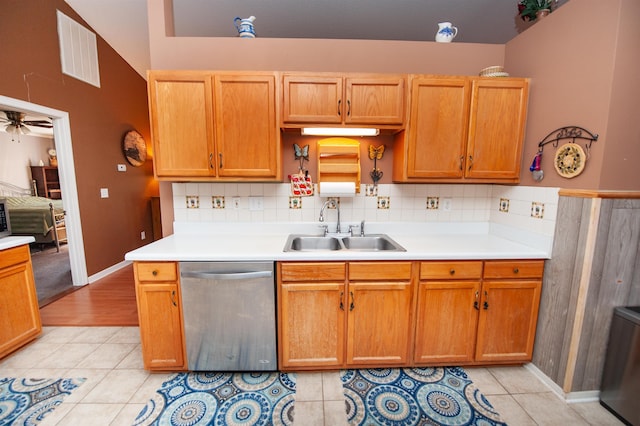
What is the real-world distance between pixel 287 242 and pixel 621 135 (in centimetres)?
211

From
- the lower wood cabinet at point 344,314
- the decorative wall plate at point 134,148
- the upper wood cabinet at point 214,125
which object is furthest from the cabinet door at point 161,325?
the decorative wall plate at point 134,148

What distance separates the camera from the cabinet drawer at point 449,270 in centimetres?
169

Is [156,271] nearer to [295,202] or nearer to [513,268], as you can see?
[295,202]

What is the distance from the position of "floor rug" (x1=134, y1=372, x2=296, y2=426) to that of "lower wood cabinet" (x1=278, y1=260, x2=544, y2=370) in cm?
17

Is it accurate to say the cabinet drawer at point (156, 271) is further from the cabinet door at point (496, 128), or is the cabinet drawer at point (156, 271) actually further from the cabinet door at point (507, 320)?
the cabinet door at point (496, 128)

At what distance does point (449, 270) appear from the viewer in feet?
5.57

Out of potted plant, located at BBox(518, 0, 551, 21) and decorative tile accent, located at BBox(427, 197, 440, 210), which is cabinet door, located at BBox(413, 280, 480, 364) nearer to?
decorative tile accent, located at BBox(427, 197, 440, 210)

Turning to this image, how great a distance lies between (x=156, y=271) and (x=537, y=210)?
2657 mm

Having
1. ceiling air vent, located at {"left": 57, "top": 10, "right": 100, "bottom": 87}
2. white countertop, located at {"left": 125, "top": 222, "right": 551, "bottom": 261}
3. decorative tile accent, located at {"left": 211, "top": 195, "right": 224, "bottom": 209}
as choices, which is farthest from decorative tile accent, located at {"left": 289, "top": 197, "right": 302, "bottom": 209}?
ceiling air vent, located at {"left": 57, "top": 10, "right": 100, "bottom": 87}

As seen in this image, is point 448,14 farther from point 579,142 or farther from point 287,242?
point 287,242

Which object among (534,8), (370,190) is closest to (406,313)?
(370,190)

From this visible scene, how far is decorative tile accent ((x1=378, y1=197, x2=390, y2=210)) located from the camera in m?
2.24

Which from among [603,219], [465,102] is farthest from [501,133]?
[603,219]

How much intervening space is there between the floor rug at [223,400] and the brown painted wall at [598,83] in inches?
89.5
